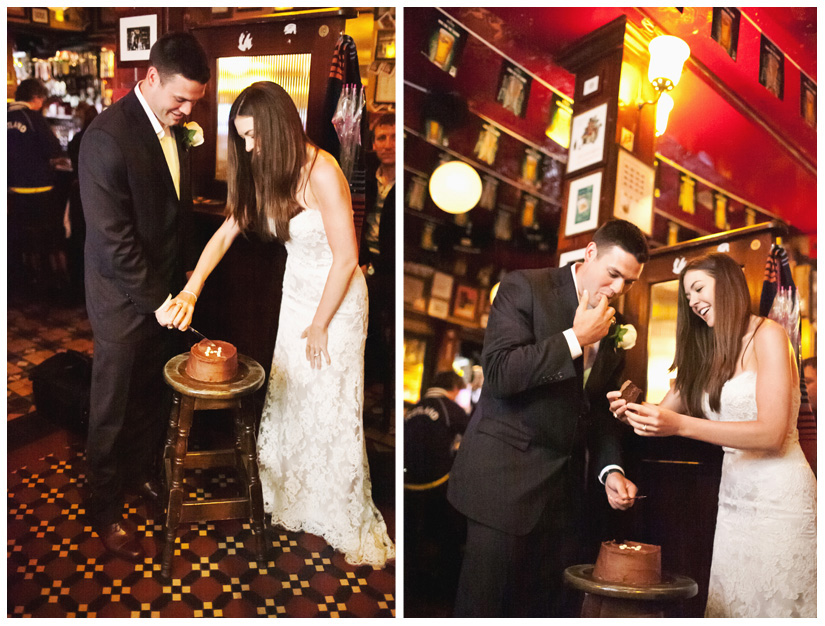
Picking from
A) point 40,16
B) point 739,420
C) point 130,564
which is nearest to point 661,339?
point 739,420

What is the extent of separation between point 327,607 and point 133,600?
0.73 meters

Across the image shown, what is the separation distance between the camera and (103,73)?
2.63 meters

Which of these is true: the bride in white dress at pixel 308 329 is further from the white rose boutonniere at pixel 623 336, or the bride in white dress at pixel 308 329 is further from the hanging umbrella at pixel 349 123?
the white rose boutonniere at pixel 623 336

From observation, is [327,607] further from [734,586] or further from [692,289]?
[692,289]

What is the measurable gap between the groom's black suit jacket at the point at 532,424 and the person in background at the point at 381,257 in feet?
1.29

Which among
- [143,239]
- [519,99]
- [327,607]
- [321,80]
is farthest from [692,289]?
[143,239]

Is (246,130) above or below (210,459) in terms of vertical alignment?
above

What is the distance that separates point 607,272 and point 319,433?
4.22 feet

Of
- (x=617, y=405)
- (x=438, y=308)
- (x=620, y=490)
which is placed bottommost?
(x=620, y=490)

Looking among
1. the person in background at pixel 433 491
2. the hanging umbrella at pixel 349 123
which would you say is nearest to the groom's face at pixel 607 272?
the person in background at pixel 433 491

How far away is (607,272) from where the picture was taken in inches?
101

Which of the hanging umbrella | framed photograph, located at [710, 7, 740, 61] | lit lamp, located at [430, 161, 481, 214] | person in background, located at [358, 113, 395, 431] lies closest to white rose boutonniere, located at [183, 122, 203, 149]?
the hanging umbrella

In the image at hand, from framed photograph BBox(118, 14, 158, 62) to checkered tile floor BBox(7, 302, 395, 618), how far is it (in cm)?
104

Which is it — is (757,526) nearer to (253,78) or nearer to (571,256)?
(571,256)
